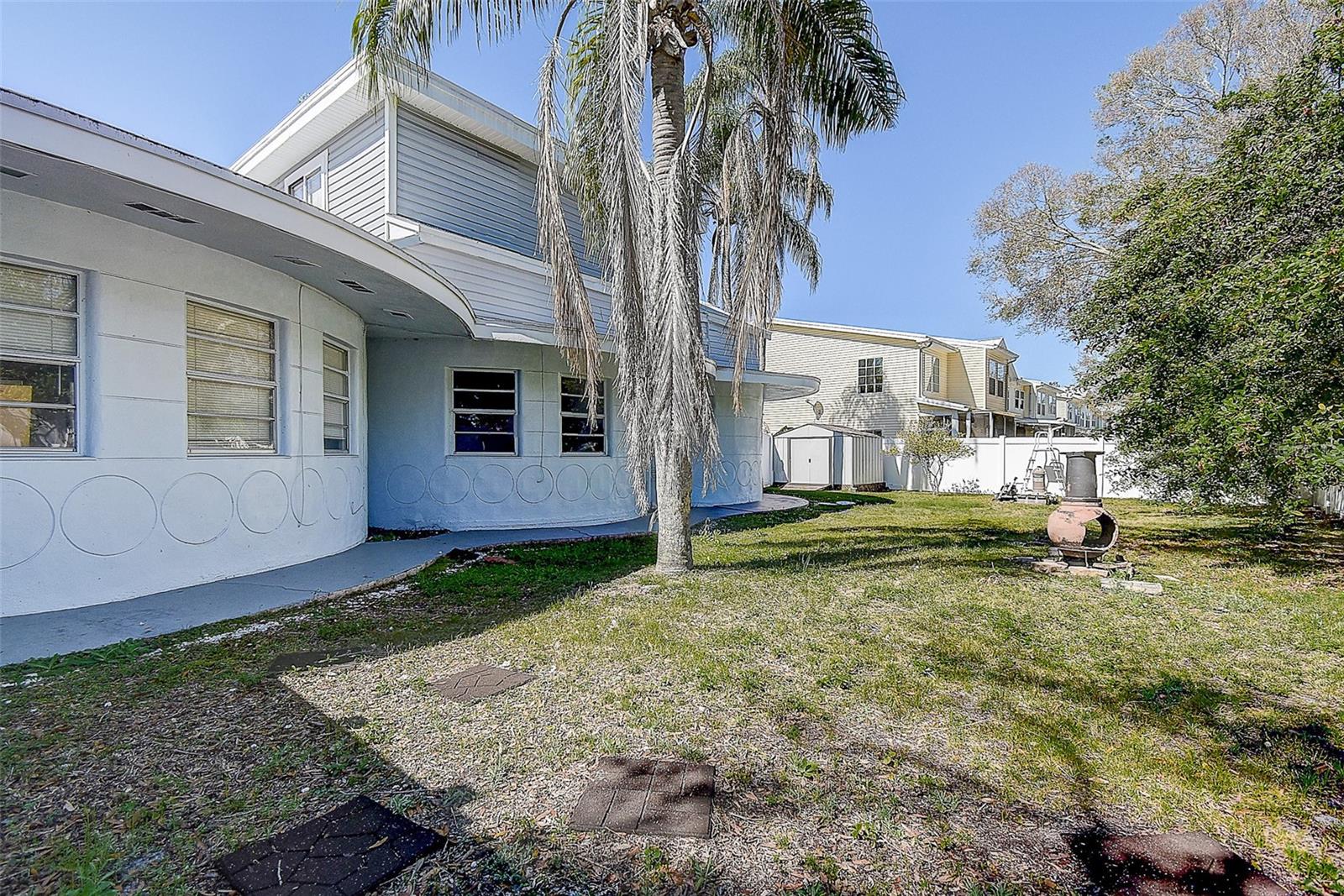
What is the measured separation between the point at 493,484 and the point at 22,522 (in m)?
5.42

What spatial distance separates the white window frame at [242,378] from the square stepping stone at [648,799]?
488 centimetres

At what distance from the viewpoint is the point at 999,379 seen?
2686cm

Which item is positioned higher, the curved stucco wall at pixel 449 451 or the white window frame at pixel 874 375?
the white window frame at pixel 874 375

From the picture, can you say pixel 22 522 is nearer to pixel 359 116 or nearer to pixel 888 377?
pixel 359 116

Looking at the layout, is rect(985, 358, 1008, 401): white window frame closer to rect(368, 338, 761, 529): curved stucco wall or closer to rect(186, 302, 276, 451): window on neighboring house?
rect(368, 338, 761, 529): curved stucco wall

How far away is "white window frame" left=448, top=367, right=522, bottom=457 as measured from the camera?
9250 millimetres

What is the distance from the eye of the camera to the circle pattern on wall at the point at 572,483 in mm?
10031

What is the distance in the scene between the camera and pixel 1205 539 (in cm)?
935

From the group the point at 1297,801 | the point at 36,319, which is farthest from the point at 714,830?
the point at 36,319

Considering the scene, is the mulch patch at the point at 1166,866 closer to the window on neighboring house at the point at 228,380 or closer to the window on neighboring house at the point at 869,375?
the window on neighboring house at the point at 228,380

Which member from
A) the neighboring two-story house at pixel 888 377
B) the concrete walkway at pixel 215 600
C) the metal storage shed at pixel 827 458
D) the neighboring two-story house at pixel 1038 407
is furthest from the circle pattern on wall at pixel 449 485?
the neighboring two-story house at pixel 1038 407

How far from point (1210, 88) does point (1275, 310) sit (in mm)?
13635

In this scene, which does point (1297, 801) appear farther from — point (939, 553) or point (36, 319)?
point (36, 319)

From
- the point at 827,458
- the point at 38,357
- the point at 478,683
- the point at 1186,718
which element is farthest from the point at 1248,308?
the point at 827,458
